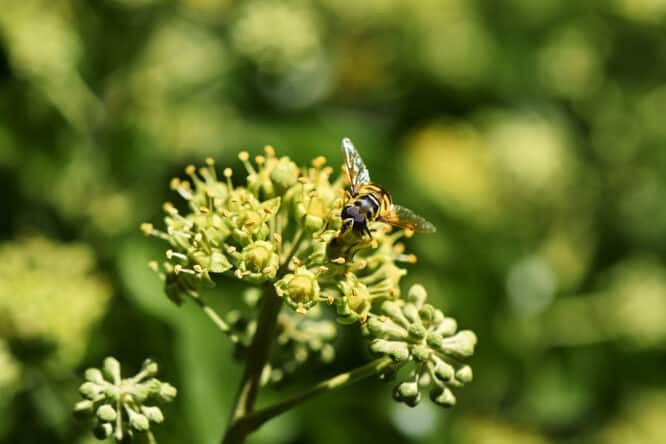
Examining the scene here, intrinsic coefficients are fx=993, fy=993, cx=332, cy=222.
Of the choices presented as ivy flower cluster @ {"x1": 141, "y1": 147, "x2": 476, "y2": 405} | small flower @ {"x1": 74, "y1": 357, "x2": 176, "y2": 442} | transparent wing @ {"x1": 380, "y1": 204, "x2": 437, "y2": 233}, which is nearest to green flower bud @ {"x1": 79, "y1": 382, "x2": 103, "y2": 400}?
small flower @ {"x1": 74, "y1": 357, "x2": 176, "y2": 442}

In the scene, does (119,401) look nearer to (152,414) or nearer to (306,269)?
(152,414)

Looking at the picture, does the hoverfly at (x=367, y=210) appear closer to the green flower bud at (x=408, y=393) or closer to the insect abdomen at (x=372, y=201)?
the insect abdomen at (x=372, y=201)

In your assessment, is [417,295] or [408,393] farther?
[417,295]

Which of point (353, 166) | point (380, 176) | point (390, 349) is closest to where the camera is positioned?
point (390, 349)

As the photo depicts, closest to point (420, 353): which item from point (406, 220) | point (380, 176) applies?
point (406, 220)

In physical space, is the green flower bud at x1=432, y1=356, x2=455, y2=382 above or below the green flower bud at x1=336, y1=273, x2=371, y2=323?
below

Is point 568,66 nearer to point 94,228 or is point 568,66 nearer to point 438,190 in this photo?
point 438,190

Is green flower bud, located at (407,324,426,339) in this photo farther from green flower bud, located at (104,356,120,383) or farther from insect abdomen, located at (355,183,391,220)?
green flower bud, located at (104,356,120,383)

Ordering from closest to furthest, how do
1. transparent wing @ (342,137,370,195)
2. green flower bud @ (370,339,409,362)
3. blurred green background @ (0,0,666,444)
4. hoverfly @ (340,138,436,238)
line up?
green flower bud @ (370,339,409,362), hoverfly @ (340,138,436,238), transparent wing @ (342,137,370,195), blurred green background @ (0,0,666,444)
